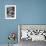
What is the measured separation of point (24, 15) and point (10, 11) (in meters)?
0.39

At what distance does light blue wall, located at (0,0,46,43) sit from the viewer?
130 inches

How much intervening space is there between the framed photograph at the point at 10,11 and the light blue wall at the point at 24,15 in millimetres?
81

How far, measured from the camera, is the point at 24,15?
130 inches

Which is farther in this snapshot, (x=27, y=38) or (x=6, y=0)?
(x=6, y=0)

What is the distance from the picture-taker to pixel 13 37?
320cm

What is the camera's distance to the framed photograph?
3.32m

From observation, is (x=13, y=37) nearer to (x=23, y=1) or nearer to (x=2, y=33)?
(x=2, y=33)

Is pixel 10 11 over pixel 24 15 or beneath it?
over

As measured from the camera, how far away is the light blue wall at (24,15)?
329cm

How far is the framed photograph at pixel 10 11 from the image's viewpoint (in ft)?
10.9

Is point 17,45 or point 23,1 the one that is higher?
point 23,1

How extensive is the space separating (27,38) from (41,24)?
20.6 inches

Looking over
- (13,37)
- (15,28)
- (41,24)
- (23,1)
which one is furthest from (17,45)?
(23,1)

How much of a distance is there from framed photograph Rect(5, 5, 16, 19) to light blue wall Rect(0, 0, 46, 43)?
8 centimetres
